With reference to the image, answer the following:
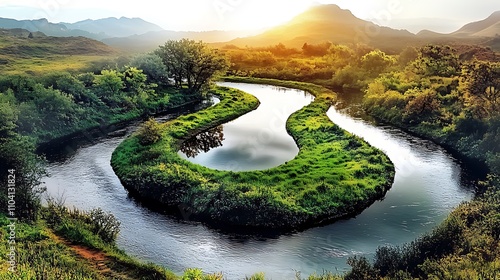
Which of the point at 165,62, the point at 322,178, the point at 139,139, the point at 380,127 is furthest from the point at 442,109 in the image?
the point at 165,62

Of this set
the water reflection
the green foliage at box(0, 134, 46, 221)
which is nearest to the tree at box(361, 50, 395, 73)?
the water reflection

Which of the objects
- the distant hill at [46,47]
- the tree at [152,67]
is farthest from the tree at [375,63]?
the distant hill at [46,47]

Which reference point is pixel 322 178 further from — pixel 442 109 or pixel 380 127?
pixel 442 109

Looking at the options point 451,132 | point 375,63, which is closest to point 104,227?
point 451,132

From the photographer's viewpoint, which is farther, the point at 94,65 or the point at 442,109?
the point at 94,65

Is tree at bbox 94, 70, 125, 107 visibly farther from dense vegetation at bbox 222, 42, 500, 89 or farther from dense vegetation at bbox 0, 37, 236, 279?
dense vegetation at bbox 222, 42, 500, 89

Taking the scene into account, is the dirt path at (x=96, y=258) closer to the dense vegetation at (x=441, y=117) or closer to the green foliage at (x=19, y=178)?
the green foliage at (x=19, y=178)

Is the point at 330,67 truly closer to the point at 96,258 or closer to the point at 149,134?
the point at 149,134

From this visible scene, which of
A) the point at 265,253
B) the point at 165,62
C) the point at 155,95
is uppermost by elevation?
the point at 165,62
